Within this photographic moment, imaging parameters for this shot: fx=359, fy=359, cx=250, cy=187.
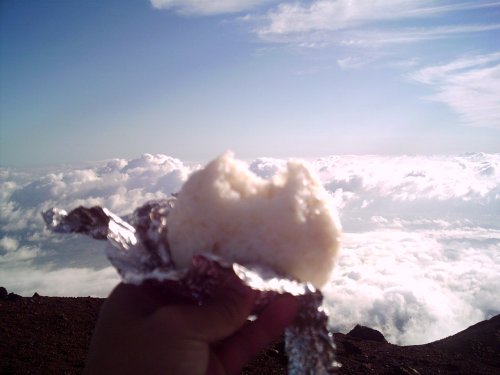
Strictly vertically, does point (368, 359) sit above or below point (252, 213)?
below

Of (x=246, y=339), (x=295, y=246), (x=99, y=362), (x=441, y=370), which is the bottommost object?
(x=441, y=370)

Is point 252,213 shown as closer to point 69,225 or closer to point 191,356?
point 191,356

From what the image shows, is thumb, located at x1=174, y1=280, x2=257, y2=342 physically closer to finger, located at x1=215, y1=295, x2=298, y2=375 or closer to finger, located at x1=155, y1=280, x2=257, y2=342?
finger, located at x1=155, y1=280, x2=257, y2=342

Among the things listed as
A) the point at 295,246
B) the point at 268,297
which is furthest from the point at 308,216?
the point at 268,297

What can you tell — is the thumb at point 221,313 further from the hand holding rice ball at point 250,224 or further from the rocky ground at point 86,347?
the rocky ground at point 86,347

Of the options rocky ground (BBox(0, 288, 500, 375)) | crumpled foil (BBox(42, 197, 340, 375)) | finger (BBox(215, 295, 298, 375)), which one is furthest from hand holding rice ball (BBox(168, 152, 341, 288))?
rocky ground (BBox(0, 288, 500, 375))

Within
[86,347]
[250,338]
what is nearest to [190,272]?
[250,338]
